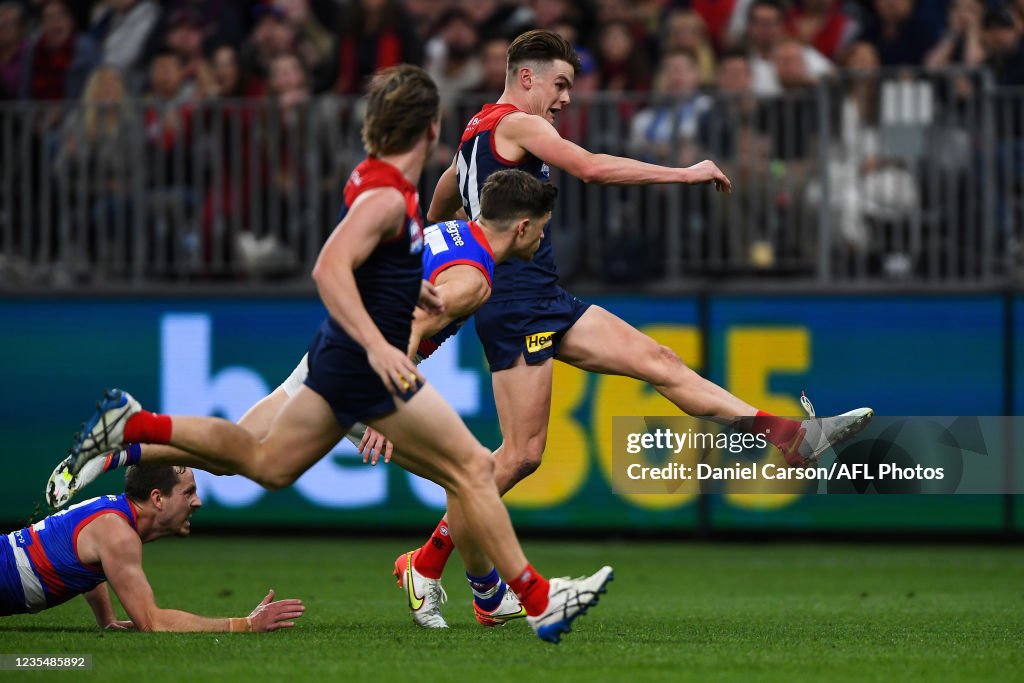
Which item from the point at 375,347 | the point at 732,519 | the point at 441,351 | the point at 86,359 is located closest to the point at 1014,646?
the point at 375,347

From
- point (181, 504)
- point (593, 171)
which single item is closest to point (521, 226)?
Result: point (593, 171)

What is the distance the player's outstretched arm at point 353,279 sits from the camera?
639 cm

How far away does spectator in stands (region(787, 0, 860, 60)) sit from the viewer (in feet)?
50.6

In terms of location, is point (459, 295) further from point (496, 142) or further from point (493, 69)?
point (493, 69)

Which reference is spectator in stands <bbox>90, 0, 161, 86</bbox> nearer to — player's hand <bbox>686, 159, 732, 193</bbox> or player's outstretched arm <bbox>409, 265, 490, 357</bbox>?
player's outstretched arm <bbox>409, 265, 490, 357</bbox>

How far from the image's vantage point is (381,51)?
609 inches

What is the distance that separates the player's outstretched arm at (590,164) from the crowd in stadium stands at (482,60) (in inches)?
202

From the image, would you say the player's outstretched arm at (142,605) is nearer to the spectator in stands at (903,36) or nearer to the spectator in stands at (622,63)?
the spectator in stands at (622,63)

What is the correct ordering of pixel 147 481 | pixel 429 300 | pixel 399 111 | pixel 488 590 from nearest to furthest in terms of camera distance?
pixel 399 111 → pixel 429 300 → pixel 147 481 → pixel 488 590

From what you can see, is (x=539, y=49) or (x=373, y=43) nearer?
(x=539, y=49)

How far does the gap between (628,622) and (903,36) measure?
8371mm

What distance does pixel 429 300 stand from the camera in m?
7.07

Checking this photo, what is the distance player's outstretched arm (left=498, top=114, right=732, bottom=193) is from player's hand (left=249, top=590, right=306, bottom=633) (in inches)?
103

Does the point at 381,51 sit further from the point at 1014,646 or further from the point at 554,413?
the point at 1014,646
